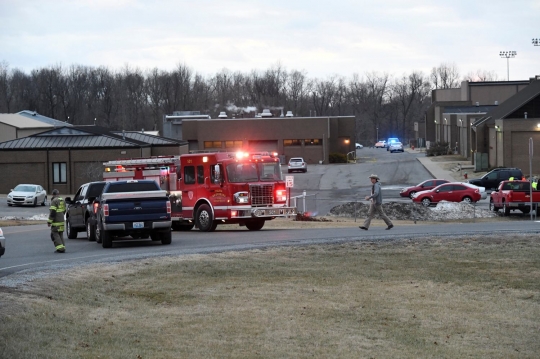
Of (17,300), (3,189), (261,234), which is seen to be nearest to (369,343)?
(17,300)

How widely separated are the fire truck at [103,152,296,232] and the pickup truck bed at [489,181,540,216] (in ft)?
44.8

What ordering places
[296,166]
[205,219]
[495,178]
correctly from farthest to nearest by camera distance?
[296,166]
[495,178]
[205,219]

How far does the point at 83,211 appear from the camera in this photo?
92.8 feet

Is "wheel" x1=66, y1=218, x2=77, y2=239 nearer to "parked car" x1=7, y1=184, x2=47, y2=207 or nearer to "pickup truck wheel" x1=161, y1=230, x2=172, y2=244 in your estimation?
"pickup truck wheel" x1=161, y1=230, x2=172, y2=244

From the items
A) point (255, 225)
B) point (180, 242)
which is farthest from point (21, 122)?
point (180, 242)

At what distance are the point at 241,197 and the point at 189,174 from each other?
269 centimetres

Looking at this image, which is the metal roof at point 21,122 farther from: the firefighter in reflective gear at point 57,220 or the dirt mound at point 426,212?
the firefighter in reflective gear at point 57,220

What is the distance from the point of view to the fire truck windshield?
28.4 metres

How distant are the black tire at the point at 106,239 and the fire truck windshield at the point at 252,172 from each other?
18.3ft

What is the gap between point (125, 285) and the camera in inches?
656

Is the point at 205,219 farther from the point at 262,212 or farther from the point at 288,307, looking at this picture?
the point at 288,307

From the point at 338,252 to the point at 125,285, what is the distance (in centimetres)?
680

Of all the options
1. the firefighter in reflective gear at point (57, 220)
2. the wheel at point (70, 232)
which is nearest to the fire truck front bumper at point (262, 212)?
the wheel at point (70, 232)

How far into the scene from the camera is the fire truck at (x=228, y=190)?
92.5 feet
